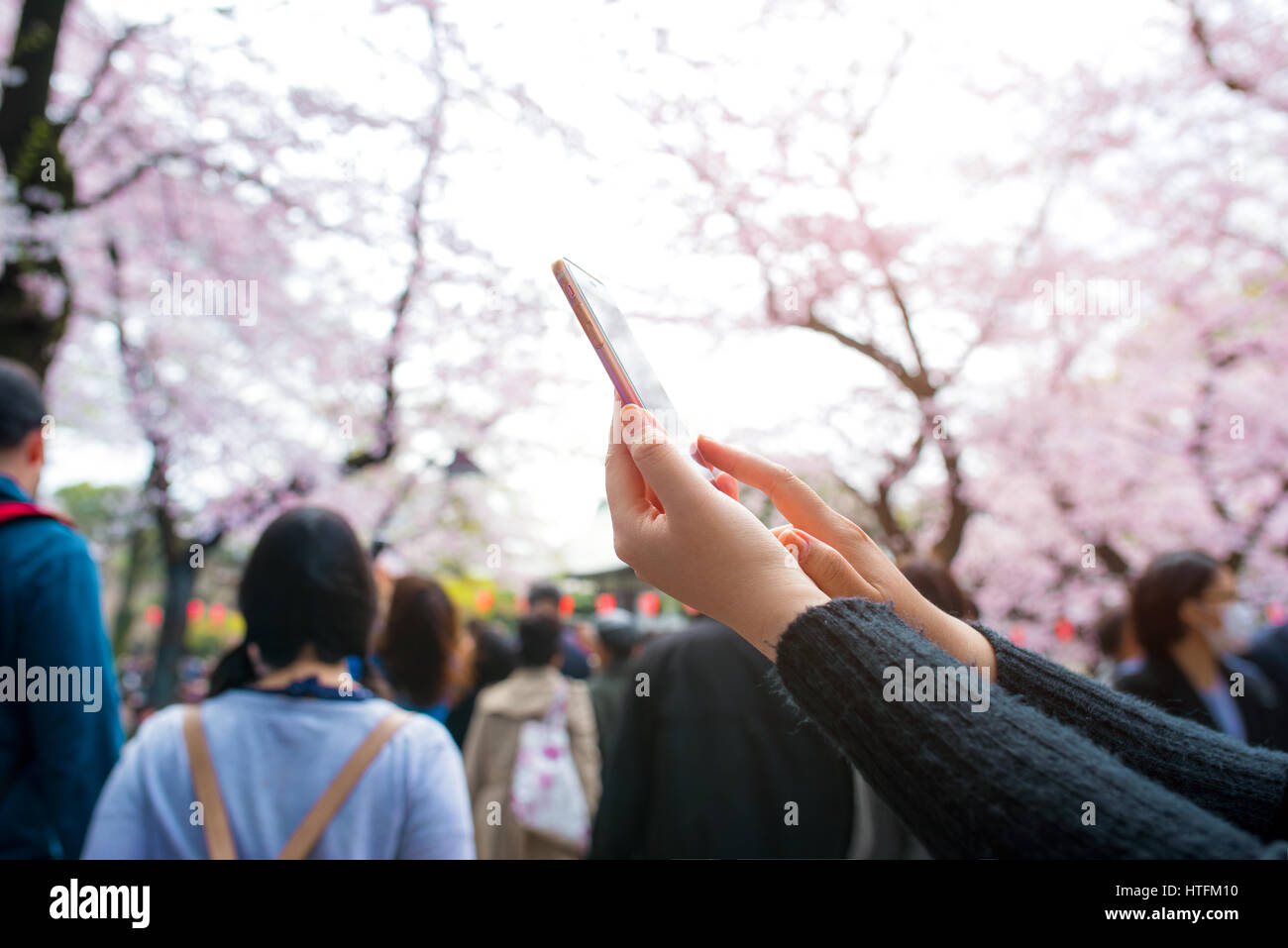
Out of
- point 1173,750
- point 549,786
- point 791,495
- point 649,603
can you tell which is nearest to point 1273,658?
point 549,786

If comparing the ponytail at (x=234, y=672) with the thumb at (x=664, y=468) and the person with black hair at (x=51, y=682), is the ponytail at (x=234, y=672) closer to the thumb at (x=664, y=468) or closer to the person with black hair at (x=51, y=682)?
the person with black hair at (x=51, y=682)

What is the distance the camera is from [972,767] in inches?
24.6

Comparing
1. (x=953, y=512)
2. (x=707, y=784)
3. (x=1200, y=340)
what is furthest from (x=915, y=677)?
(x=1200, y=340)

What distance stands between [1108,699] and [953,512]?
5.05 m

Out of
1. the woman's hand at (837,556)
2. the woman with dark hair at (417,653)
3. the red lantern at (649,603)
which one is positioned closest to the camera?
the woman's hand at (837,556)

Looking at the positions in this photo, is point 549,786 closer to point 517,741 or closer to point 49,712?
point 517,741

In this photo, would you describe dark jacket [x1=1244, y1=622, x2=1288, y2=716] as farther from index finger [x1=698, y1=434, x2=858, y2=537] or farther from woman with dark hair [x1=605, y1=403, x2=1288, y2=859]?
index finger [x1=698, y1=434, x2=858, y2=537]

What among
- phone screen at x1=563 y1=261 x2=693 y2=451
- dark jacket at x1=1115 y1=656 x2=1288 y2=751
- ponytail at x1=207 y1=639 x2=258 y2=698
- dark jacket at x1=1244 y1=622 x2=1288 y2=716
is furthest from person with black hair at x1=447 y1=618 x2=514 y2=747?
dark jacket at x1=1244 y1=622 x2=1288 y2=716

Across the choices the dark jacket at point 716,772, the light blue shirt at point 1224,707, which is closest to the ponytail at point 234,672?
the dark jacket at point 716,772

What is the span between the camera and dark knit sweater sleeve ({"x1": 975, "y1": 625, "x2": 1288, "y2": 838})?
86cm

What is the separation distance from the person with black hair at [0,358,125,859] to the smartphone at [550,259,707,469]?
1.72 metres

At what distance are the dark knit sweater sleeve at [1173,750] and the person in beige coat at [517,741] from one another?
2.98 m

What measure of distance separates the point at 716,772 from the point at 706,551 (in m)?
1.86

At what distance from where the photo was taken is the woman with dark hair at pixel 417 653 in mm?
3484
